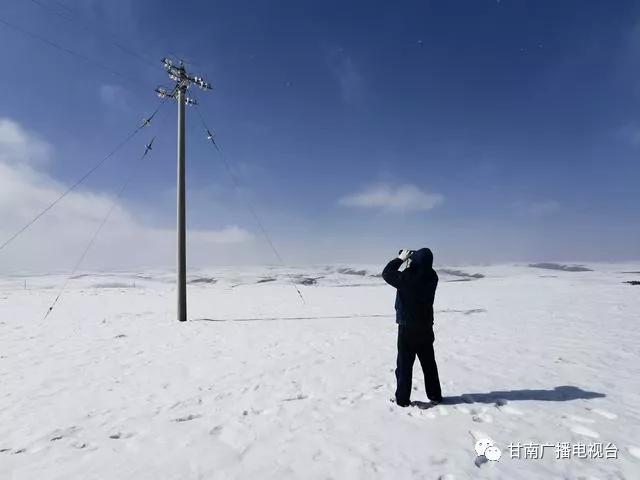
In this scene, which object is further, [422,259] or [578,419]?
[422,259]

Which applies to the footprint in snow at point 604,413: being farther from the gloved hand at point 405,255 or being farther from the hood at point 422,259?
the gloved hand at point 405,255

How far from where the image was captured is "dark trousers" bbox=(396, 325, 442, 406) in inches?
217

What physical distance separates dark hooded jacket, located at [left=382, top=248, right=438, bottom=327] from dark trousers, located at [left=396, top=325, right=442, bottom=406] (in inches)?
5.3

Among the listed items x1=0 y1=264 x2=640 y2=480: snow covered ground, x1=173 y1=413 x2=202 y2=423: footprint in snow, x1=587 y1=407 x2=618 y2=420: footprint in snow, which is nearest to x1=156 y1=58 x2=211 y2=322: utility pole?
x1=0 y1=264 x2=640 y2=480: snow covered ground

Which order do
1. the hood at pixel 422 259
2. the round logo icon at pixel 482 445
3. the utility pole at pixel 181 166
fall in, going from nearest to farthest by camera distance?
1. the round logo icon at pixel 482 445
2. the hood at pixel 422 259
3. the utility pole at pixel 181 166

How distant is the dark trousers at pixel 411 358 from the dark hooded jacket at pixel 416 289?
0.13m

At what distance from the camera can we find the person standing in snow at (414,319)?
555cm

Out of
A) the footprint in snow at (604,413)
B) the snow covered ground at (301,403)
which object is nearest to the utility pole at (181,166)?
the snow covered ground at (301,403)

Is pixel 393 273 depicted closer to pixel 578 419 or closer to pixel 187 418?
pixel 578 419

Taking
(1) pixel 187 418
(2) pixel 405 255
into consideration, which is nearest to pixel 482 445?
(2) pixel 405 255

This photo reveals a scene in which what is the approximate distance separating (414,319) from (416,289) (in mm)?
446

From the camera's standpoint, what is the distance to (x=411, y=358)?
5.53m

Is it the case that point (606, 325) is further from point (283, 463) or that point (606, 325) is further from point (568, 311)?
point (283, 463)

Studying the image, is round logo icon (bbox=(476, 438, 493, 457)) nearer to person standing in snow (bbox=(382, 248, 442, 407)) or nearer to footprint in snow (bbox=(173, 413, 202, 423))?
person standing in snow (bbox=(382, 248, 442, 407))
